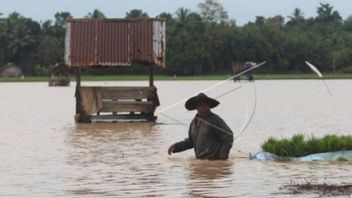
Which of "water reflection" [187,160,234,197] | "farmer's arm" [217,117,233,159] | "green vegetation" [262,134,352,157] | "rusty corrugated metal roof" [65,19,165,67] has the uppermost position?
"rusty corrugated metal roof" [65,19,165,67]

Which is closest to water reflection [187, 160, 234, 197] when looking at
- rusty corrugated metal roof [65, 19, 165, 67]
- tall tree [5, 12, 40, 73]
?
rusty corrugated metal roof [65, 19, 165, 67]

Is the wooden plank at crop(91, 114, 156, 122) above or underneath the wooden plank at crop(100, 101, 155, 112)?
underneath

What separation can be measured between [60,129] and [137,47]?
10.3ft

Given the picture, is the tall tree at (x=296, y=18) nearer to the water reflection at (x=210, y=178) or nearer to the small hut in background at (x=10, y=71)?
the small hut in background at (x=10, y=71)

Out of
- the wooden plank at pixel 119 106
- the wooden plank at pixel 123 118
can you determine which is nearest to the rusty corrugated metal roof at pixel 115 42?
the wooden plank at pixel 119 106

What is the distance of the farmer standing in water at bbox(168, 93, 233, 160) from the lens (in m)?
13.9

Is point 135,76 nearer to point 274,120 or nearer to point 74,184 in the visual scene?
point 274,120

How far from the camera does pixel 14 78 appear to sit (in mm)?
107188

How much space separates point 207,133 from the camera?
13.9 metres

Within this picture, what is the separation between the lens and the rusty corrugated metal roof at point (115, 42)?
85.9 ft

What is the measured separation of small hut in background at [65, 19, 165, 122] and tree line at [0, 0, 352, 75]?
6941cm

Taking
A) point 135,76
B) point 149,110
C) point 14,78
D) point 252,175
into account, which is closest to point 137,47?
point 149,110

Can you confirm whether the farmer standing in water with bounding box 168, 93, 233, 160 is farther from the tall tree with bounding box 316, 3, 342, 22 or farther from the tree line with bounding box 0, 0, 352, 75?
the tall tree with bounding box 316, 3, 342, 22

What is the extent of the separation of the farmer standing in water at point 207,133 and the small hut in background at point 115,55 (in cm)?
1147
